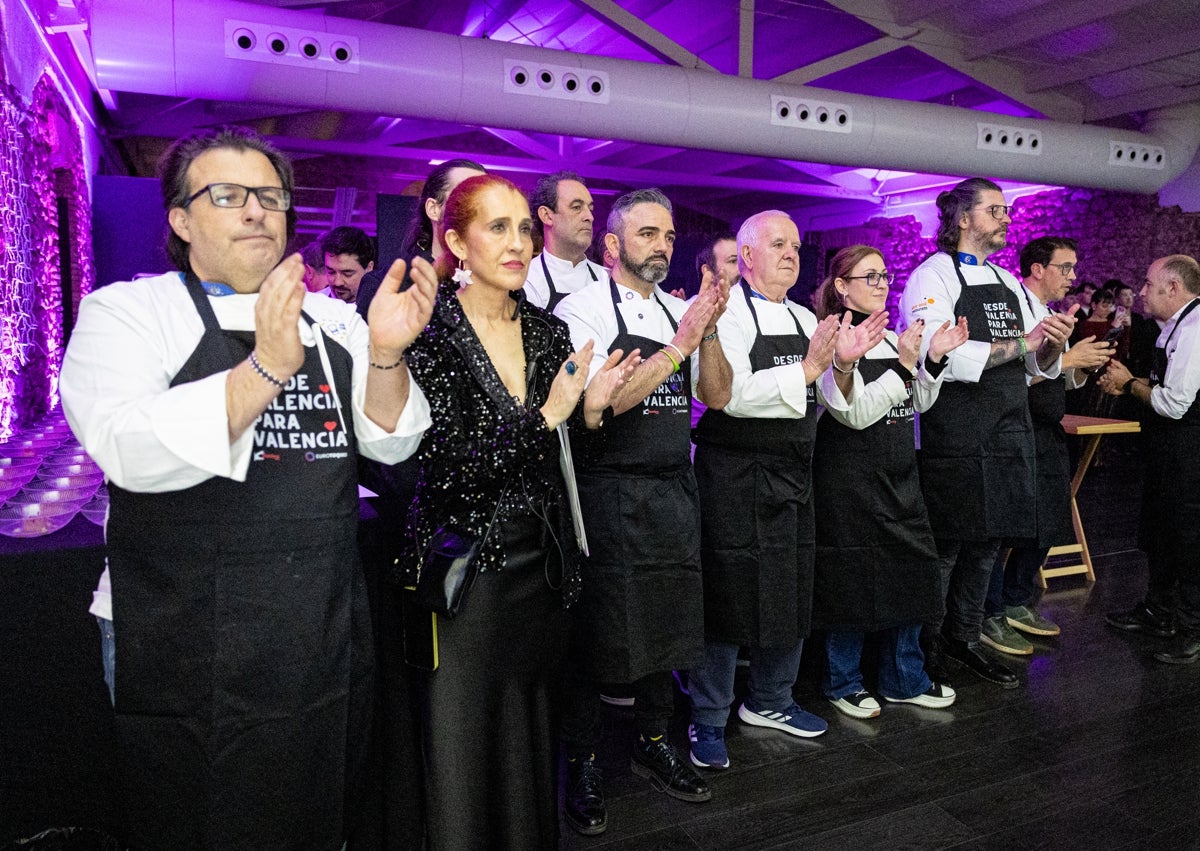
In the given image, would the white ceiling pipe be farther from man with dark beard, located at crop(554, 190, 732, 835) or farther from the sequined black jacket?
the sequined black jacket

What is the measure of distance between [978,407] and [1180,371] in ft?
3.23

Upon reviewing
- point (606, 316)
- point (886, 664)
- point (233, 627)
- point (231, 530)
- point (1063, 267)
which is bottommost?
point (886, 664)

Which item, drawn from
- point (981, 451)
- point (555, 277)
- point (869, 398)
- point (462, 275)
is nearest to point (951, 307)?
point (981, 451)

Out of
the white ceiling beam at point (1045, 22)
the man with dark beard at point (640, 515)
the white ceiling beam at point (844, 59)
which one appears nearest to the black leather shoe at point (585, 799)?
the man with dark beard at point (640, 515)

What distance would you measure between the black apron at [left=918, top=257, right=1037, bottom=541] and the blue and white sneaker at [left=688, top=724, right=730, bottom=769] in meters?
1.17

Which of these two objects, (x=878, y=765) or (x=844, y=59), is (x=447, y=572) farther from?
(x=844, y=59)

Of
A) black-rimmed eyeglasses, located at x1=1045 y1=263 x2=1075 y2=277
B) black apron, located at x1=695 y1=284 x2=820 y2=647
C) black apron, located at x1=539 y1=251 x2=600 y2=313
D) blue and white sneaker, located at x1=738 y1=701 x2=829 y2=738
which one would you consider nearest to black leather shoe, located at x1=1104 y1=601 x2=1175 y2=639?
Result: black-rimmed eyeglasses, located at x1=1045 y1=263 x2=1075 y2=277

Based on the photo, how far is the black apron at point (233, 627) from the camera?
133 cm

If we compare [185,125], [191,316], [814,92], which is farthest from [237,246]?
[185,125]

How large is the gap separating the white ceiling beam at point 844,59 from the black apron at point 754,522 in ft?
14.8

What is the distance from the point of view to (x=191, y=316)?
1372 mm

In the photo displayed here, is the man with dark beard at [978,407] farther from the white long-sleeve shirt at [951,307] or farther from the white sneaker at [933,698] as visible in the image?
the white sneaker at [933,698]

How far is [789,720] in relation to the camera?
279 cm

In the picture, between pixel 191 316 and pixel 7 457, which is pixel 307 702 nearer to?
pixel 191 316
